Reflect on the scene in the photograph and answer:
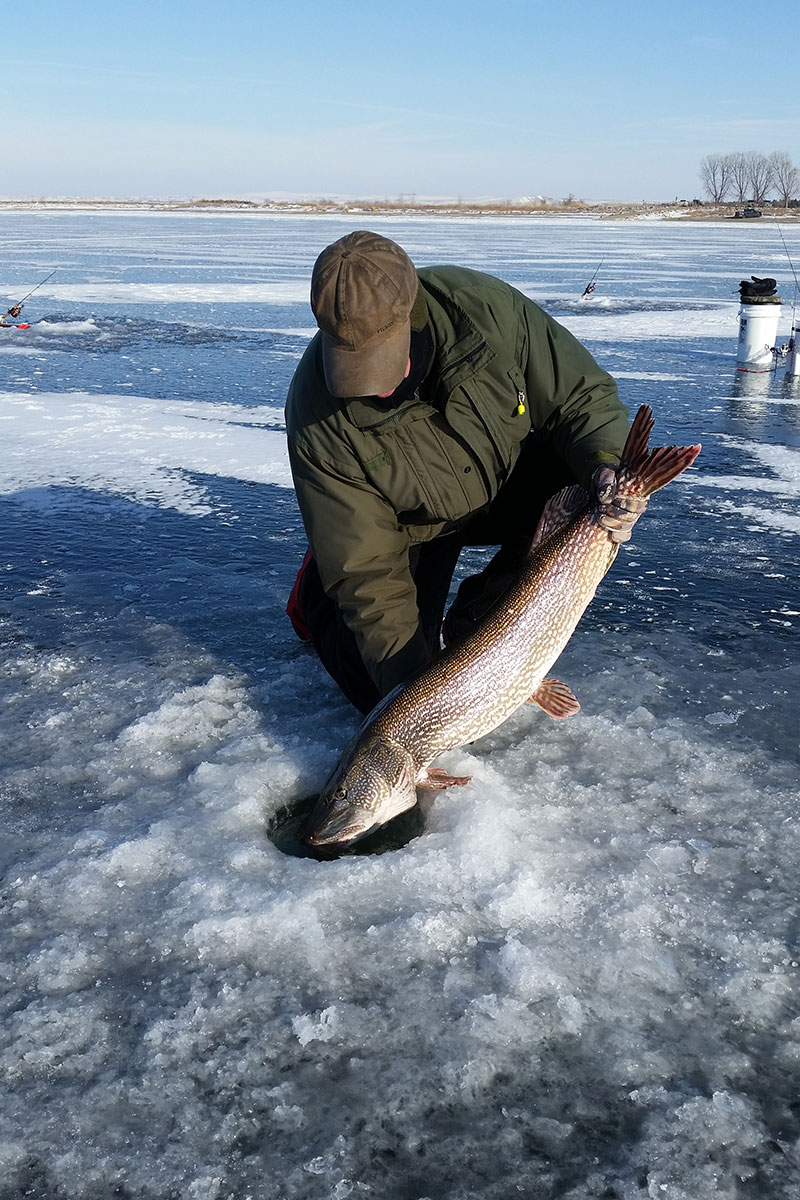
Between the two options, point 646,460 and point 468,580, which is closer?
point 646,460

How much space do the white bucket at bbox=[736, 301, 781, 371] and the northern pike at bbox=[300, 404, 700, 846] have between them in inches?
314

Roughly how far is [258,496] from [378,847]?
3.87m

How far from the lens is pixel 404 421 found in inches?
133

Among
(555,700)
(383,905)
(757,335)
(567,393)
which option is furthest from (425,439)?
(757,335)

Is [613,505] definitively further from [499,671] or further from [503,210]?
[503,210]

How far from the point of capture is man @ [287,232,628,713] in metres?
2.98

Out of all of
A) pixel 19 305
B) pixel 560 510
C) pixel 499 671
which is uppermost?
pixel 19 305

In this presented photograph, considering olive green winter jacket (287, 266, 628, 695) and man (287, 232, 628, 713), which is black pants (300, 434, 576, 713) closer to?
man (287, 232, 628, 713)

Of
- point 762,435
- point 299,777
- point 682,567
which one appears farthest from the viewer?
point 762,435

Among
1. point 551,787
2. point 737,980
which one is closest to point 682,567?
point 551,787

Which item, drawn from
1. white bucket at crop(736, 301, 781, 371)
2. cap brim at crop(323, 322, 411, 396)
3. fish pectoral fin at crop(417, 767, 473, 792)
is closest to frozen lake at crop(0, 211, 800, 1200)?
fish pectoral fin at crop(417, 767, 473, 792)

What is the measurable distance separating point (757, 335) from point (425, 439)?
813 cm

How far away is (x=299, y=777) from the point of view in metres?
3.35

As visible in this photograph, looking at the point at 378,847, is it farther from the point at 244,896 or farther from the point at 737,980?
the point at 737,980
